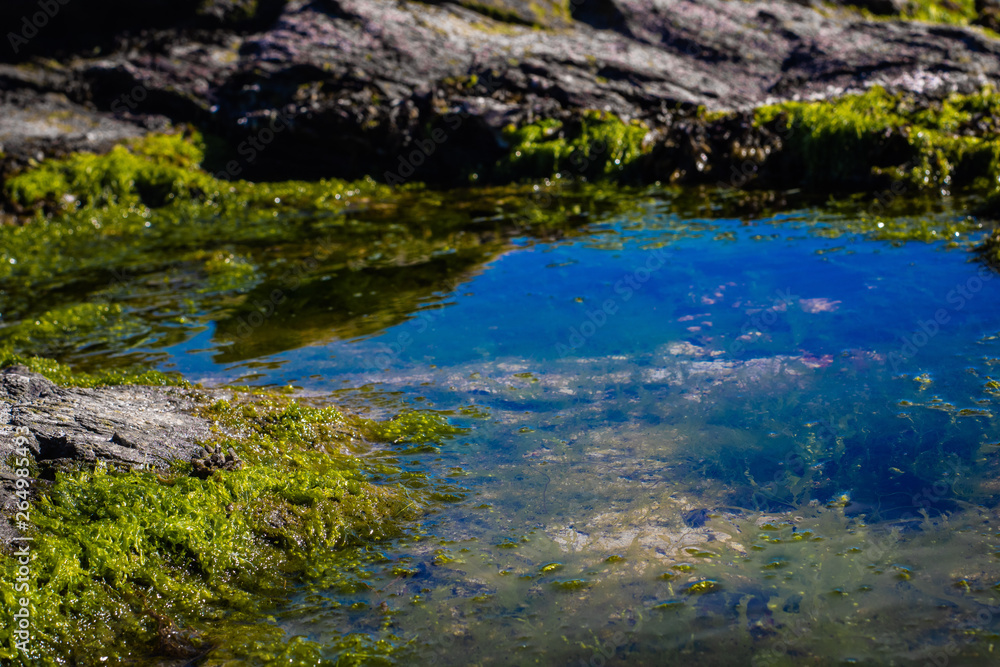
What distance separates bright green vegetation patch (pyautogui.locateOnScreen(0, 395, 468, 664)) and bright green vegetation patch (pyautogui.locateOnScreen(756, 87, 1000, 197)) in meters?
9.53

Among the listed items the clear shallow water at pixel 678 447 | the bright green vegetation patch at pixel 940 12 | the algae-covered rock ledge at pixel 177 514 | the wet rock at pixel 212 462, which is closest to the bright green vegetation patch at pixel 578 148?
the clear shallow water at pixel 678 447

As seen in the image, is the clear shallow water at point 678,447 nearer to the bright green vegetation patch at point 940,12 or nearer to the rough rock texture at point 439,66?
the rough rock texture at point 439,66

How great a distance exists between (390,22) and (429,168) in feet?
12.8

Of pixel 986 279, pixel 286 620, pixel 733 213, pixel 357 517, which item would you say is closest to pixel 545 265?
pixel 733 213

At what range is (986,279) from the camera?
6539mm

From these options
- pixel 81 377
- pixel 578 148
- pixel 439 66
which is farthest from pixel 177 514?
pixel 439 66

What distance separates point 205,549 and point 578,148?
11178 mm

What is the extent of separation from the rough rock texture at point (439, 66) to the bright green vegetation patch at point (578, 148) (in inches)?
17.9

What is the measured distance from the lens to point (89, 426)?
390 centimetres

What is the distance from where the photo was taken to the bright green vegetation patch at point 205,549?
9.85 ft

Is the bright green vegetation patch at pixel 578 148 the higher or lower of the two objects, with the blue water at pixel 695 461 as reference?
higher

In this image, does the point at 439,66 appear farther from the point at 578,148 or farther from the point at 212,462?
the point at 212,462

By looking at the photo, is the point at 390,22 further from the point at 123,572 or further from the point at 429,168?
the point at 123,572

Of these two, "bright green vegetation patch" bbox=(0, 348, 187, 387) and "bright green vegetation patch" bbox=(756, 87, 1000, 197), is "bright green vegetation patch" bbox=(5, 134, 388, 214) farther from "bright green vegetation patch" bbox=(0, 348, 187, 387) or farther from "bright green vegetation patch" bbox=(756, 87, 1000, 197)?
"bright green vegetation patch" bbox=(756, 87, 1000, 197)
